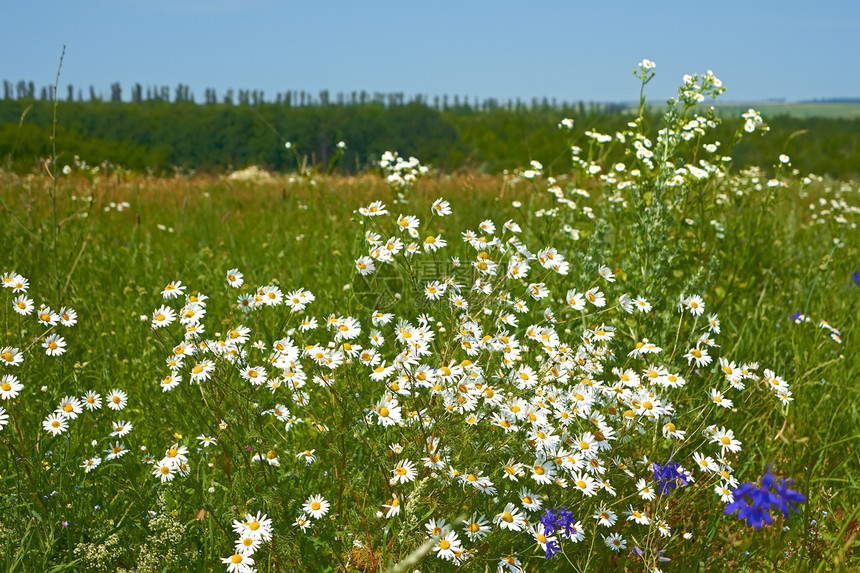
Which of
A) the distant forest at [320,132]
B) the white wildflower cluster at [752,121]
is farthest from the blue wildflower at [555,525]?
the distant forest at [320,132]

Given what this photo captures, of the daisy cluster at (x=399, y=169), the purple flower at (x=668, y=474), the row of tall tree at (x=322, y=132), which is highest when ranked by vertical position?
the row of tall tree at (x=322, y=132)

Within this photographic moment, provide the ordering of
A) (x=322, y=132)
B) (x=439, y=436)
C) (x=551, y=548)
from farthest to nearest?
(x=322, y=132) → (x=439, y=436) → (x=551, y=548)

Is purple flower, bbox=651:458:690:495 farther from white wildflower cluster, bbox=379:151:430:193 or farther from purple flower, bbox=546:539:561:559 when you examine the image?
white wildflower cluster, bbox=379:151:430:193

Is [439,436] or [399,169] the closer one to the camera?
[439,436]

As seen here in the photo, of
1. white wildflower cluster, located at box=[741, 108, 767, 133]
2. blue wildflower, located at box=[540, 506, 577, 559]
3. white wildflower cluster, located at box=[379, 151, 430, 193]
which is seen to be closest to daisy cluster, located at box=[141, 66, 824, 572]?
blue wildflower, located at box=[540, 506, 577, 559]

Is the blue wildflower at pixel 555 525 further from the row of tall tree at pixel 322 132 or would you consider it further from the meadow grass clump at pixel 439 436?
the row of tall tree at pixel 322 132

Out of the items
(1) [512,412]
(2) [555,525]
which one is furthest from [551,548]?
(1) [512,412]

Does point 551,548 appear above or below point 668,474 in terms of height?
below

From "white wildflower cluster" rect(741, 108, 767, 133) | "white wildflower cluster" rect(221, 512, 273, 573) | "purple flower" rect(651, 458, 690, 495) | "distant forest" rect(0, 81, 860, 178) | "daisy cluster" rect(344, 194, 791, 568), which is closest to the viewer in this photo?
"white wildflower cluster" rect(221, 512, 273, 573)

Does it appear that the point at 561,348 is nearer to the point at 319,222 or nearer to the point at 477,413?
the point at 477,413

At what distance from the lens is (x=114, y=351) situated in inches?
138

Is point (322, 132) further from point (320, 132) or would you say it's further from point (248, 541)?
point (248, 541)

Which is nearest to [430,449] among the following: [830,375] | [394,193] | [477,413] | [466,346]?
[477,413]

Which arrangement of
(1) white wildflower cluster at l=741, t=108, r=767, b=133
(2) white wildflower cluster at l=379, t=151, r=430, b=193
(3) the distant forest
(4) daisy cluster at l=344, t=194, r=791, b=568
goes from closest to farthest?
(4) daisy cluster at l=344, t=194, r=791, b=568 → (1) white wildflower cluster at l=741, t=108, r=767, b=133 → (2) white wildflower cluster at l=379, t=151, r=430, b=193 → (3) the distant forest
